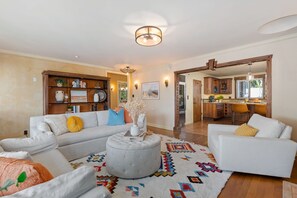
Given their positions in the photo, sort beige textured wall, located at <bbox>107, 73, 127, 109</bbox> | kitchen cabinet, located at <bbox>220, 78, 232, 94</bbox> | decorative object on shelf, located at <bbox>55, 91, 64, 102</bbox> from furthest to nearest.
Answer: kitchen cabinet, located at <bbox>220, 78, 232, 94</bbox> → beige textured wall, located at <bbox>107, 73, 127, 109</bbox> → decorative object on shelf, located at <bbox>55, 91, 64, 102</bbox>

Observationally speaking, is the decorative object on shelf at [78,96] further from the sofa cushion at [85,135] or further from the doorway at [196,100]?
the doorway at [196,100]

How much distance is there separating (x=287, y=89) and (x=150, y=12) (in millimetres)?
3036

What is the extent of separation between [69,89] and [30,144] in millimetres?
3138

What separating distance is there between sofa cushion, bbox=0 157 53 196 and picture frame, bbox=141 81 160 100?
4.62 metres

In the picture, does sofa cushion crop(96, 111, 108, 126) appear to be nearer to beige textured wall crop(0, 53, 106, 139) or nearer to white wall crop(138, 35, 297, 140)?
beige textured wall crop(0, 53, 106, 139)

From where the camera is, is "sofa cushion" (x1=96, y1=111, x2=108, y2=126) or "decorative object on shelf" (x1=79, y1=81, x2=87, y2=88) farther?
"decorative object on shelf" (x1=79, y1=81, x2=87, y2=88)

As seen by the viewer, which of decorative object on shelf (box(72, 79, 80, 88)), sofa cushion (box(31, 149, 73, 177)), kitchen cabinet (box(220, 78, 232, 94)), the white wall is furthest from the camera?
kitchen cabinet (box(220, 78, 232, 94))

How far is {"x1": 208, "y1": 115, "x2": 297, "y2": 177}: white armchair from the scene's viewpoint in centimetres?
187

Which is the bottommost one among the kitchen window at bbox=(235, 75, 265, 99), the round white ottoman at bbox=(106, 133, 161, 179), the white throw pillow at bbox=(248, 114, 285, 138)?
the round white ottoman at bbox=(106, 133, 161, 179)

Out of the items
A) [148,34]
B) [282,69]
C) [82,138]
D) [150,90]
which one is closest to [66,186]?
[82,138]

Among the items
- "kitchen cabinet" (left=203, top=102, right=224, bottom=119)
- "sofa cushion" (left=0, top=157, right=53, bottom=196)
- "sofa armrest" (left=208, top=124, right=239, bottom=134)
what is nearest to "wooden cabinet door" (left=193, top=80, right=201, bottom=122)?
"kitchen cabinet" (left=203, top=102, right=224, bottom=119)

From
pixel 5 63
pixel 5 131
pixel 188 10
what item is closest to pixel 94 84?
pixel 5 63

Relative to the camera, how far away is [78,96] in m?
4.73

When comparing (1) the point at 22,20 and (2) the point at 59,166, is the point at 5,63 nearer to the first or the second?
(1) the point at 22,20
